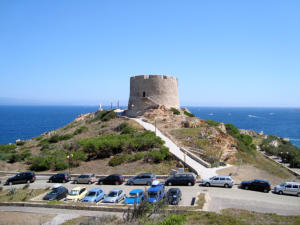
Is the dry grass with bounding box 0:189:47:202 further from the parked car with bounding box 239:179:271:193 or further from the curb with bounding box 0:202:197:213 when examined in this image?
the parked car with bounding box 239:179:271:193

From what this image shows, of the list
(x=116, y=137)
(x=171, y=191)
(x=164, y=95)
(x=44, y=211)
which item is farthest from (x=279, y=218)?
(x=164, y=95)

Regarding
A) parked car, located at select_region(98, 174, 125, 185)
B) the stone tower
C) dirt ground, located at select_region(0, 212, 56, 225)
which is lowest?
dirt ground, located at select_region(0, 212, 56, 225)

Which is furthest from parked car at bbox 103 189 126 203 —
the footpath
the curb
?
the footpath

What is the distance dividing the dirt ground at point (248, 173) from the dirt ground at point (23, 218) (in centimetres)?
1455

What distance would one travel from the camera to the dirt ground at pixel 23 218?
12672mm

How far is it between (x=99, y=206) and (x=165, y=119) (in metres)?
24.3

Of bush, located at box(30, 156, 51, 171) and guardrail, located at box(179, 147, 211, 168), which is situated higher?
guardrail, located at box(179, 147, 211, 168)

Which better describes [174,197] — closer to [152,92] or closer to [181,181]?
[181,181]

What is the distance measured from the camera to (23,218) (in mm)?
13289

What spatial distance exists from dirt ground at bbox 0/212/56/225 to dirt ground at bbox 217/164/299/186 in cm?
1455

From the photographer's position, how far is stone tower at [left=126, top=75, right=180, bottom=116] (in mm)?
41206

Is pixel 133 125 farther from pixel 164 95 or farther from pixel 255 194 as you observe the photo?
pixel 255 194

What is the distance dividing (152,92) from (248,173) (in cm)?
2216

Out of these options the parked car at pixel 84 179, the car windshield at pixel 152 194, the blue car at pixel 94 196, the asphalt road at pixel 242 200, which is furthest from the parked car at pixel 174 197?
the parked car at pixel 84 179
